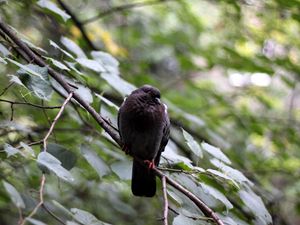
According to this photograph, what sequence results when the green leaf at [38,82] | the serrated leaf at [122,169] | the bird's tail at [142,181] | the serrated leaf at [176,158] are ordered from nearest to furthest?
the green leaf at [38,82] < the serrated leaf at [176,158] < the serrated leaf at [122,169] < the bird's tail at [142,181]

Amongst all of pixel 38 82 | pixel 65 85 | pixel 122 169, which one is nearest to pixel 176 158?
pixel 122 169

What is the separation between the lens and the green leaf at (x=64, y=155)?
100 inches

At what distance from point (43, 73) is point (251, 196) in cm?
117

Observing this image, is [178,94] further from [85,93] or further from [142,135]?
[85,93]

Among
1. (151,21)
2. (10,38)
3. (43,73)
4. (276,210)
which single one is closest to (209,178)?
(43,73)

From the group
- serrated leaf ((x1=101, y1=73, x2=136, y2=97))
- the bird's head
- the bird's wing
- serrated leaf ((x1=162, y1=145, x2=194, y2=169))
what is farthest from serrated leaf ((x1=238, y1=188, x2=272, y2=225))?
serrated leaf ((x1=101, y1=73, x2=136, y2=97))

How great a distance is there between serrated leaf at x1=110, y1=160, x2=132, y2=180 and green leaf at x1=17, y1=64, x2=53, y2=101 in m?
0.59

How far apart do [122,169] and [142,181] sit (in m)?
0.26

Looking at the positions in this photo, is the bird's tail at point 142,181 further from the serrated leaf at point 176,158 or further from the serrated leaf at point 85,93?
the serrated leaf at point 85,93

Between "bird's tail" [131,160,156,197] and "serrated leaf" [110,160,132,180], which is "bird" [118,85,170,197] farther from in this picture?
"serrated leaf" [110,160,132,180]

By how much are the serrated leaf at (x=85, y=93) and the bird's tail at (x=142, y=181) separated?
526mm

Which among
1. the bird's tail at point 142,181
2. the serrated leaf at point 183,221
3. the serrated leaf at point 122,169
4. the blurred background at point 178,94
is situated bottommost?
the blurred background at point 178,94

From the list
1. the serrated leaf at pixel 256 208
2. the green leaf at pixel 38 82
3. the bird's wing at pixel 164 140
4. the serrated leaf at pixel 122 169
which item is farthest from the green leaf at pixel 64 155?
the serrated leaf at pixel 256 208

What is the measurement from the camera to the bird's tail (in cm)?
286
